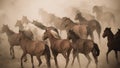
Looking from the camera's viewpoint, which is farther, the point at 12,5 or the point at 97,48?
the point at 12,5

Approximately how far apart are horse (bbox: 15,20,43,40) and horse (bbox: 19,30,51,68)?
0.13 feet

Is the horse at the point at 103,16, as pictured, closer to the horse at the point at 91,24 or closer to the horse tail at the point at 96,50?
the horse at the point at 91,24

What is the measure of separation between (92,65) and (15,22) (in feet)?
2.84

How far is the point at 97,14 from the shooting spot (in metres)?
2.76

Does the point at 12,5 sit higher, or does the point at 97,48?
the point at 12,5

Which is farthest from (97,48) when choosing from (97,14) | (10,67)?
(10,67)

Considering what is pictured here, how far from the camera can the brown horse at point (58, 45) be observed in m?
2.73

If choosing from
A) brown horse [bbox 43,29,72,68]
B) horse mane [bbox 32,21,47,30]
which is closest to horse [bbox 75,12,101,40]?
brown horse [bbox 43,29,72,68]

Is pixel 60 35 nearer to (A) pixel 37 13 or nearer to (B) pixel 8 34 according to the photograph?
(A) pixel 37 13

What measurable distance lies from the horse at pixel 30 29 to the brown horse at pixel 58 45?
0.07m

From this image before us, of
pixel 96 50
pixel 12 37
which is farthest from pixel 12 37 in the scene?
pixel 96 50

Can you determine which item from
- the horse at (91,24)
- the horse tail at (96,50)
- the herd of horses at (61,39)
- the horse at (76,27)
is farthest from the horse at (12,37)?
the horse tail at (96,50)

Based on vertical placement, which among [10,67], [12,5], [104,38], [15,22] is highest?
[12,5]

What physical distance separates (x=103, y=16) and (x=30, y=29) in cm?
72
